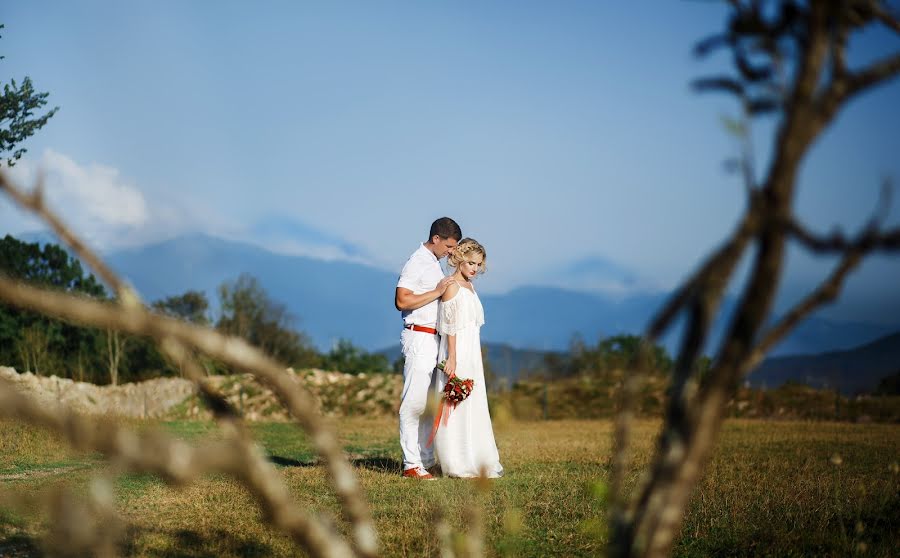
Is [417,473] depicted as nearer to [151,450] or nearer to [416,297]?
[416,297]

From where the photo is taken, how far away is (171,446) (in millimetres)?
2689

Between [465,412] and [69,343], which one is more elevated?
[69,343]

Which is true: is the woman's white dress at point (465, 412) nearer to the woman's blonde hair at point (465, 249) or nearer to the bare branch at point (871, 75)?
the woman's blonde hair at point (465, 249)

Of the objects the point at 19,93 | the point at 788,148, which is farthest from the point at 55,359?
the point at 788,148

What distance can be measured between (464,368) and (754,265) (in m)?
8.09

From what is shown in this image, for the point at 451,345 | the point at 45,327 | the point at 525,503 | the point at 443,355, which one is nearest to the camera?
the point at 525,503

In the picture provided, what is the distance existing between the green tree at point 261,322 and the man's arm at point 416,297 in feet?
78.8

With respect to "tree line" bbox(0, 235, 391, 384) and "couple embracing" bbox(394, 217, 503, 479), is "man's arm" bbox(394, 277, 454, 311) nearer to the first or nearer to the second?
"couple embracing" bbox(394, 217, 503, 479)

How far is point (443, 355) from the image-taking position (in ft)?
35.2

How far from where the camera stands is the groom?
1060cm

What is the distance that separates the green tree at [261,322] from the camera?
35406 millimetres

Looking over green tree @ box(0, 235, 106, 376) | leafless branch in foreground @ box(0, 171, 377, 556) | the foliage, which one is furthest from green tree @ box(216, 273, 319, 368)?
leafless branch in foreground @ box(0, 171, 377, 556)

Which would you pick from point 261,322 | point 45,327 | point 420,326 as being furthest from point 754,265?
point 261,322

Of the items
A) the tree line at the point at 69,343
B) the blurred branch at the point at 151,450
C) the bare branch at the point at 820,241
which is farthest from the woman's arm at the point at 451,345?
the tree line at the point at 69,343
